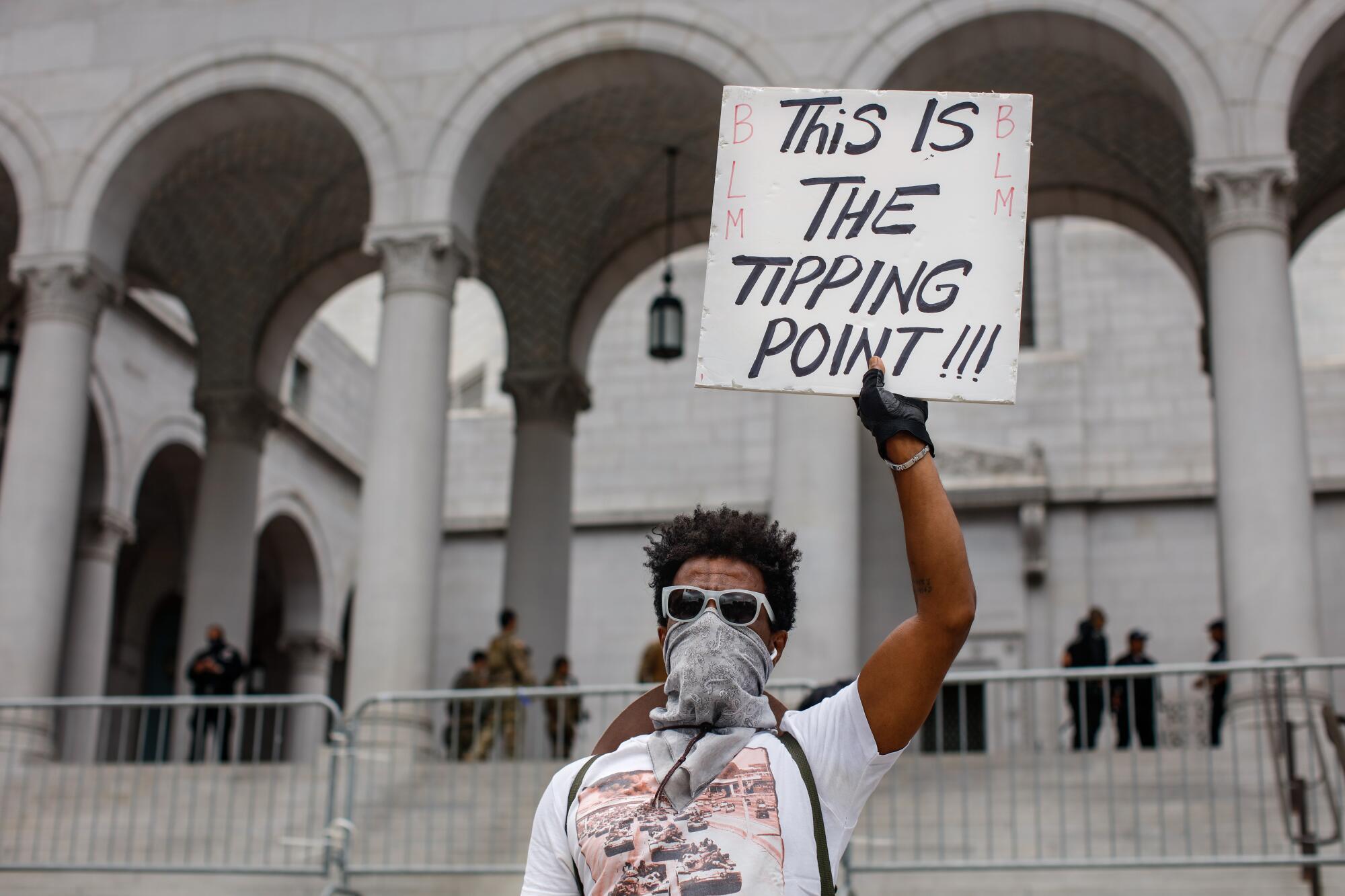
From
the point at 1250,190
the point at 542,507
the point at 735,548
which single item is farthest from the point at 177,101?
the point at 735,548

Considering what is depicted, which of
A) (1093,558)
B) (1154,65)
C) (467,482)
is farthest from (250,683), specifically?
(1154,65)

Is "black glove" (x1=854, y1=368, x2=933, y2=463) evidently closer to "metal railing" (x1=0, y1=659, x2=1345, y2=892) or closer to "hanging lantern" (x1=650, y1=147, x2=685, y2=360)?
"metal railing" (x1=0, y1=659, x2=1345, y2=892)

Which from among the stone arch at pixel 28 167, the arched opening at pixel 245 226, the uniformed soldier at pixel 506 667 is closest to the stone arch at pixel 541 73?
the arched opening at pixel 245 226

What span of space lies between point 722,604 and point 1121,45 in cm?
1241

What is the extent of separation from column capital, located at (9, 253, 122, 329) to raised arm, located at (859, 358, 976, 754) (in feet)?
46.7

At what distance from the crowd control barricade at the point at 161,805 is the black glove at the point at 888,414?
836 cm

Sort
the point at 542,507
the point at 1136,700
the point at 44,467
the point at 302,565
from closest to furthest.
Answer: the point at 44,467, the point at 1136,700, the point at 542,507, the point at 302,565

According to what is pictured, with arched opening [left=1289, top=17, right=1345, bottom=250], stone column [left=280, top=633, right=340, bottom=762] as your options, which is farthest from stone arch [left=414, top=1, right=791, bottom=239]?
stone column [left=280, top=633, right=340, bottom=762]

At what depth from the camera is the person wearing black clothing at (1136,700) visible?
578 inches

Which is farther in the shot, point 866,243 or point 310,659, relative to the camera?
point 310,659

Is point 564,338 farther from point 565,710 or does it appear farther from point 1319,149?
point 1319,149

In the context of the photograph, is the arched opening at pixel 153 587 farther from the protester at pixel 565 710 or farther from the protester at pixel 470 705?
the protester at pixel 470 705

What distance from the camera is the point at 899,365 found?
385 centimetres

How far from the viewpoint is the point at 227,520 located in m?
20.0
